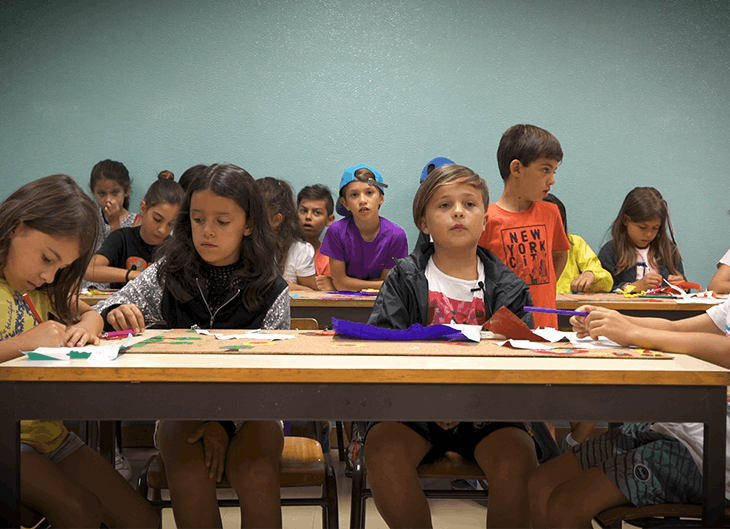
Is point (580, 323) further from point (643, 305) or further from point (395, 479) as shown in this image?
point (643, 305)

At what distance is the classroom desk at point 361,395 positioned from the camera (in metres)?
1.10

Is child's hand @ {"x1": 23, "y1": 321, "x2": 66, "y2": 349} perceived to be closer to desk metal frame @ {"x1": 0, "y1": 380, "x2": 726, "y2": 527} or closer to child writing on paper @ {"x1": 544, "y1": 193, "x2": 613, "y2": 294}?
desk metal frame @ {"x1": 0, "y1": 380, "x2": 726, "y2": 527}

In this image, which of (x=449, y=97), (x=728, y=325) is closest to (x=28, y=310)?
(x=728, y=325)

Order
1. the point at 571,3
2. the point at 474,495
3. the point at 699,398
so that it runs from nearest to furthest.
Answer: the point at 699,398
the point at 474,495
the point at 571,3

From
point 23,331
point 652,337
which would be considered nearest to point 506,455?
point 652,337

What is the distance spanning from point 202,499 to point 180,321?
Answer: 599 mm

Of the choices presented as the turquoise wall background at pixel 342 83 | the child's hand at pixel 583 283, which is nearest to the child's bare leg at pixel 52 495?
the child's hand at pixel 583 283

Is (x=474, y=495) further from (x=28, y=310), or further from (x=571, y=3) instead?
(x=571, y=3)

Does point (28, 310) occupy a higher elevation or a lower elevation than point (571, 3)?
lower

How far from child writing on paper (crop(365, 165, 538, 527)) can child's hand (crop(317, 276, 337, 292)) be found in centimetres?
171

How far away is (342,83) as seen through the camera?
182 inches

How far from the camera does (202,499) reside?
1388mm

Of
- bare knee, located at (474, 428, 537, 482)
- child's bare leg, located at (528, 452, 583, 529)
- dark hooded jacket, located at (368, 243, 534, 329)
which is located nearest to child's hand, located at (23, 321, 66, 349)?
dark hooded jacket, located at (368, 243, 534, 329)

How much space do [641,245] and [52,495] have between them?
3.49 m
